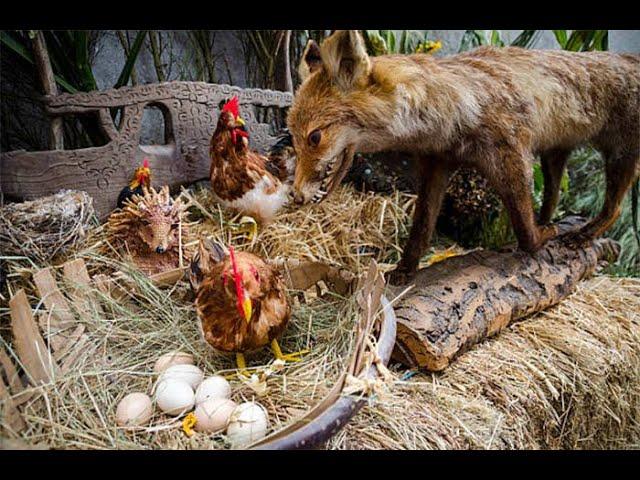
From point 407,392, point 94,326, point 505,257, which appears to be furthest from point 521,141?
point 94,326

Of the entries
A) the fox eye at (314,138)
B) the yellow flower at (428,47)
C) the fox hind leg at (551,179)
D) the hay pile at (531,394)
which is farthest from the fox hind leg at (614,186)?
the fox eye at (314,138)

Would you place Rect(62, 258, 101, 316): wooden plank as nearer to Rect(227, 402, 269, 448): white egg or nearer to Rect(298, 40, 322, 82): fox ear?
Rect(227, 402, 269, 448): white egg

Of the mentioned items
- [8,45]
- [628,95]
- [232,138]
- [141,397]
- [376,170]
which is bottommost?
[141,397]

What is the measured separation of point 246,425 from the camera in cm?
101

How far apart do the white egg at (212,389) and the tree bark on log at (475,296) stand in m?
0.49

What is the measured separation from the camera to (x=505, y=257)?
1712 millimetres

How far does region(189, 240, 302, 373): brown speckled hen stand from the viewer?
45.9 inches

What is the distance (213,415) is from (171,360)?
10.2 inches

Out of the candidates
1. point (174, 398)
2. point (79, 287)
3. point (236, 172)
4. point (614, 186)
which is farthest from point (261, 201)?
point (614, 186)

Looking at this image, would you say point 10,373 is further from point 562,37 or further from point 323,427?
point 562,37

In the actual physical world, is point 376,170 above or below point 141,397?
above
